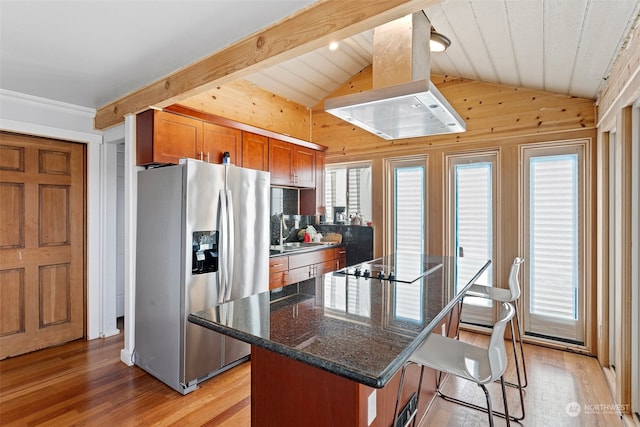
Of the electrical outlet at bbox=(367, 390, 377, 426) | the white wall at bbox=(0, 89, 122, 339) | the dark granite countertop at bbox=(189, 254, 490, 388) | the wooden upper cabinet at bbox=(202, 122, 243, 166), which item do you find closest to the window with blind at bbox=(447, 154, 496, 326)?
the dark granite countertop at bbox=(189, 254, 490, 388)

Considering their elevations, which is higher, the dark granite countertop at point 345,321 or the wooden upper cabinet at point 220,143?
the wooden upper cabinet at point 220,143

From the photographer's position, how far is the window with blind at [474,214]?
372cm

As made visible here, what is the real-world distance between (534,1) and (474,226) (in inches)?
94.8

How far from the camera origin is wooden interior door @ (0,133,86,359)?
10.0 ft

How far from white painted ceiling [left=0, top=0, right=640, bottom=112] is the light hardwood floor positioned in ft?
7.92

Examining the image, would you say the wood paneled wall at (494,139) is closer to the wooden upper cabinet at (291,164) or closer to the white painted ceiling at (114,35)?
the wooden upper cabinet at (291,164)

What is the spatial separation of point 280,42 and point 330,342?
1.60 metres

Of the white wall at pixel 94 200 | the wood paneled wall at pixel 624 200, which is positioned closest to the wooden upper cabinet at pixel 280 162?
the white wall at pixel 94 200

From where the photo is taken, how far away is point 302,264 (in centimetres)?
395

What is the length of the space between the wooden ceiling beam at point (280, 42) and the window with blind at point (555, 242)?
2743mm

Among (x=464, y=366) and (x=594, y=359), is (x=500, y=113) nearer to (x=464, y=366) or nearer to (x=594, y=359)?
(x=594, y=359)

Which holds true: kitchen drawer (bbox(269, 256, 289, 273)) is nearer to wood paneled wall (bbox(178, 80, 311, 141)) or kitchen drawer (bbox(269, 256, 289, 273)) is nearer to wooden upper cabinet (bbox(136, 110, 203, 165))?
wooden upper cabinet (bbox(136, 110, 203, 165))

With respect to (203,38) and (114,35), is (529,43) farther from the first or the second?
(114,35)

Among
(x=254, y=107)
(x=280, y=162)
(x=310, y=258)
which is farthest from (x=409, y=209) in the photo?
(x=254, y=107)
